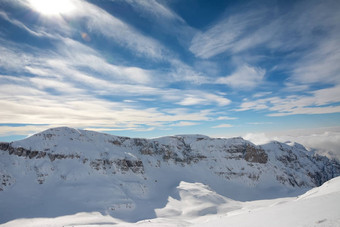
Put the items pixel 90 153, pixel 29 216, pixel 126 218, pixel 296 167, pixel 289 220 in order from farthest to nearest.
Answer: pixel 296 167 < pixel 90 153 < pixel 126 218 < pixel 29 216 < pixel 289 220

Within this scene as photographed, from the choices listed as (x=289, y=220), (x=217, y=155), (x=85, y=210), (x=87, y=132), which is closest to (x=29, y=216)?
(x=85, y=210)

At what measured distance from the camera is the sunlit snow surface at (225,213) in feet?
35.3

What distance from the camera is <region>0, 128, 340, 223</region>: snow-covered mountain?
61.8 metres

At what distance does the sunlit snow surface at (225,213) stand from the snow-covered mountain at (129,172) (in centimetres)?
304

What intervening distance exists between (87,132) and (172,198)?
5576 cm

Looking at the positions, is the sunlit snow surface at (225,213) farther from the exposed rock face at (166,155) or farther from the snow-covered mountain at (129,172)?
the exposed rock face at (166,155)

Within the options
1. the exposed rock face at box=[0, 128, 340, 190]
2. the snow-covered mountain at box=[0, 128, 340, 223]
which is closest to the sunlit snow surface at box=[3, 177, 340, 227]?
the snow-covered mountain at box=[0, 128, 340, 223]

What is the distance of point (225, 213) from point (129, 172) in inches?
1896

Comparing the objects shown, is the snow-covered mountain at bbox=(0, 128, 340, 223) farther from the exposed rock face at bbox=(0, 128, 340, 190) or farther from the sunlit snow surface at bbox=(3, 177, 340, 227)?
the sunlit snow surface at bbox=(3, 177, 340, 227)

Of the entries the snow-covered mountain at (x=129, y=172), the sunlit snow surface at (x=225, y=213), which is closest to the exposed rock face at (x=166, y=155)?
the snow-covered mountain at (x=129, y=172)

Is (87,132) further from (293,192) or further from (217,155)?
(293,192)

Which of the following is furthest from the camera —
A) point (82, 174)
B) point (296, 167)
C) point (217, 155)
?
point (296, 167)

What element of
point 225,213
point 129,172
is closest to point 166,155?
point 129,172

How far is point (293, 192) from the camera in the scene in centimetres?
10912
